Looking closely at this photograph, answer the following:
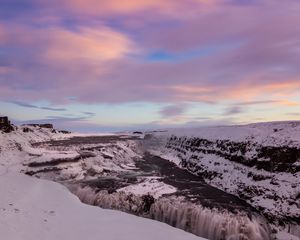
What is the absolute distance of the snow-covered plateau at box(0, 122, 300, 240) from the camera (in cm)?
1862

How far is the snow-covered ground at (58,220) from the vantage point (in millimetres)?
16688

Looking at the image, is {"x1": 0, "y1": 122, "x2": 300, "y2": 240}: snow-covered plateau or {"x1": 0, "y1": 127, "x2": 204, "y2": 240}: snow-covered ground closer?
{"x1": 0, "y1": 127, "x2": 204, "y2": 240}: snow-covered ground

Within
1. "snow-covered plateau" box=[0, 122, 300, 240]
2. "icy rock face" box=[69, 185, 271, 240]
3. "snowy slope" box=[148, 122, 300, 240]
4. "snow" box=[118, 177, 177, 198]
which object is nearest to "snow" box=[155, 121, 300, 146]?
"snowy slope" box=[148, 122, 300, 240]

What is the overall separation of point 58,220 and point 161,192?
9.03m

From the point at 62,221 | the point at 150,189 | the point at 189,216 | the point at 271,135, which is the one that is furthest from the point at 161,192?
the point at 271,135

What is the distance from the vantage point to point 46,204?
2178 cm

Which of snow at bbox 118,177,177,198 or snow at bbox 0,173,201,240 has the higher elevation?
snow at bbox 118,177,177,198

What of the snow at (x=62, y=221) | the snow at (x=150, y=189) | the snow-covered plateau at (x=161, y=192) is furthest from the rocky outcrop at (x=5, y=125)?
the snow at (x=150, y=189)

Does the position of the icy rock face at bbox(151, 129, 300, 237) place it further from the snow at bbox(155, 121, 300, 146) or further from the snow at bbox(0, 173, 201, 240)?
the snow at bbox(0, 173, 201, 240)

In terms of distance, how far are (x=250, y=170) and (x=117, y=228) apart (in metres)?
17.1

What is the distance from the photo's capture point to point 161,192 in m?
26.3

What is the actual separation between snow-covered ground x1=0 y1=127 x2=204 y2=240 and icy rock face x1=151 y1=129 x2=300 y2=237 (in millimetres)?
8365

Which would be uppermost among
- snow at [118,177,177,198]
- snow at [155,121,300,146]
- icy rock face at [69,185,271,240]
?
snow at [155,121,300,146]

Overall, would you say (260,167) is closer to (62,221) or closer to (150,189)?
(150,189)
